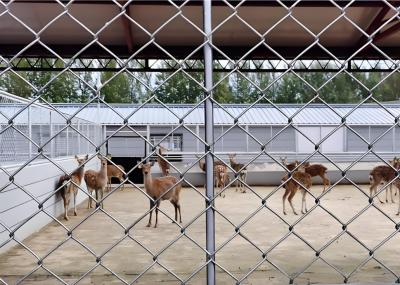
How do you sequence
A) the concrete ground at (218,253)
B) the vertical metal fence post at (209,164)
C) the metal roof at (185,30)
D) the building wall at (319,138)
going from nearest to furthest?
the vertical metal fence post at (209,164) → the metal roof at (185,30) → the concrete ground at (218,253) → the building wall at (319,138)

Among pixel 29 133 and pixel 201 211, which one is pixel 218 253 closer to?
pixel 201 211

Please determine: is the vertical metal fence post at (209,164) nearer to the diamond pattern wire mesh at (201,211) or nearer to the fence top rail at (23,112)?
the diamond pattern wire mesh at (201,211)

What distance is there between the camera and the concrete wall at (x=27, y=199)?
5297 mm

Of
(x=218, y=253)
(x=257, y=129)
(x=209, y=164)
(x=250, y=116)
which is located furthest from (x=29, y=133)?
(x=250, y=116)

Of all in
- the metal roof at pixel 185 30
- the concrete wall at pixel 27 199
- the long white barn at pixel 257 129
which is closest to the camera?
the metal roof at pixel 185 30

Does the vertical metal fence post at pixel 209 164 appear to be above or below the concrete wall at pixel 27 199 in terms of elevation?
above

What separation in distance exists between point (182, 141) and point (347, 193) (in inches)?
238

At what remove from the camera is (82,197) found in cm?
1107

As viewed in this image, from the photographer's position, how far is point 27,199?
6.23 m

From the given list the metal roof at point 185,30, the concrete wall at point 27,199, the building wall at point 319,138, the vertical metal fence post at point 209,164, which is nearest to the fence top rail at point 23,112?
the concrete wall at point 27,199

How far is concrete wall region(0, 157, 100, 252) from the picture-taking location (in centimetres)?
530

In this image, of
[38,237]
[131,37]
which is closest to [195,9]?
[131,37]

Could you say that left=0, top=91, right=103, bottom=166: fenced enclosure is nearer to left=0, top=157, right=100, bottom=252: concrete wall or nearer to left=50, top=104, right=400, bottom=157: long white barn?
left=0, top=157, right=100, bottom=252: concrete wall

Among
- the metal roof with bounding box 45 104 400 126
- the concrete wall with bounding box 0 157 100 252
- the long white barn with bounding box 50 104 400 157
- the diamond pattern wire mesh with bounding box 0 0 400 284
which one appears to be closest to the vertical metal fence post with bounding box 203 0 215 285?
the diamond pattern wire mesh with bounding box 0 0 400 284
